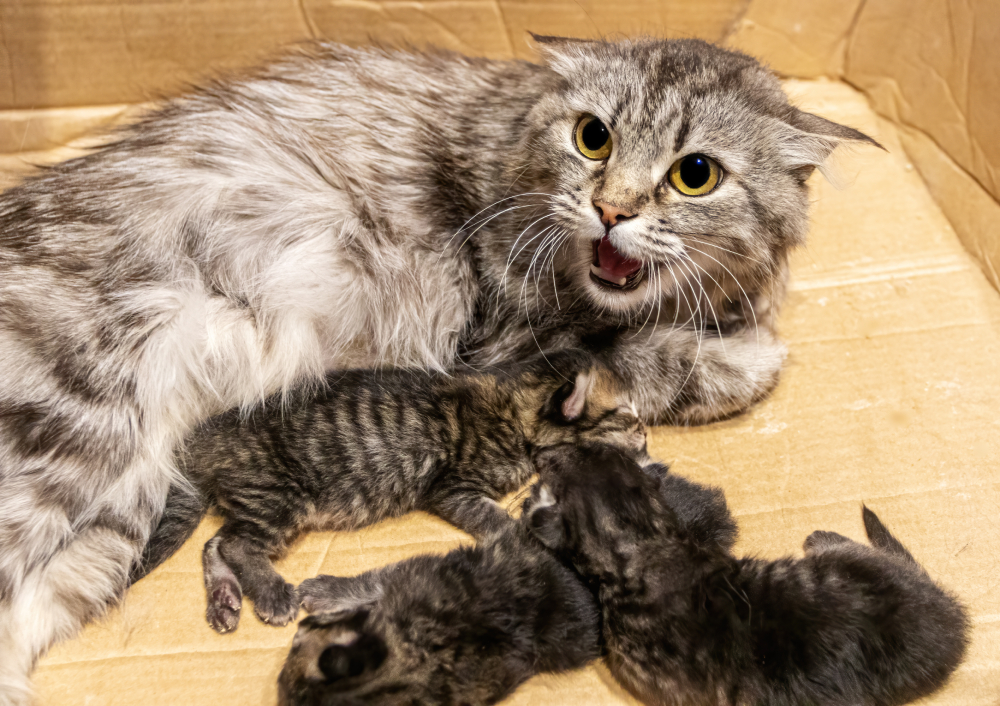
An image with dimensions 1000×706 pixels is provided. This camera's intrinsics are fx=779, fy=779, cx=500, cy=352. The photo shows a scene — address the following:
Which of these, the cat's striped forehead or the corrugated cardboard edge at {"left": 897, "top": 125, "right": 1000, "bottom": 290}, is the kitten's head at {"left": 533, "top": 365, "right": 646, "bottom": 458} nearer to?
the cat's striped forehead

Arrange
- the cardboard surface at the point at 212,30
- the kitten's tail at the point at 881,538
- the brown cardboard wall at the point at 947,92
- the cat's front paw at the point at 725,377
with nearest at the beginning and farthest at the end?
the kitten's tail at the point at 881,538
the cat's front paw at the point at 725,377
the brown cardboard wall at the point at 947,92
the cardboard surface at the point at 212,30

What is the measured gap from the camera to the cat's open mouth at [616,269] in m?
1.97

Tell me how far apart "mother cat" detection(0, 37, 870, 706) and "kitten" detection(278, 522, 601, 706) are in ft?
1.91

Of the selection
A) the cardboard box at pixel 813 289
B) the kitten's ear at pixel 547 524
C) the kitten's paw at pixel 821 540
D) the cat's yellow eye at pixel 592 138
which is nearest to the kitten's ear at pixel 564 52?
the cat's yellow eye at pixel 592 138

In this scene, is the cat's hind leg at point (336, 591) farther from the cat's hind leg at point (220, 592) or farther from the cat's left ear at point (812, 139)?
the cat's left ear at point (812, 139)

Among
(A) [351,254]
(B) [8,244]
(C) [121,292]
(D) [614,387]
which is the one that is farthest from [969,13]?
(B) [8,244]

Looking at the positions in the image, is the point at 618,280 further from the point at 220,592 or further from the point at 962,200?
the point at 962,200

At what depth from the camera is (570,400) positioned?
73.6 inches

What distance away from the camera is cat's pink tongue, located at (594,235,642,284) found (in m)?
1.97

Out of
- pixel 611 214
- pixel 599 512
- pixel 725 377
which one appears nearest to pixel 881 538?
pixel 725 377

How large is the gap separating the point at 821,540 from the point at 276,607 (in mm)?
1328

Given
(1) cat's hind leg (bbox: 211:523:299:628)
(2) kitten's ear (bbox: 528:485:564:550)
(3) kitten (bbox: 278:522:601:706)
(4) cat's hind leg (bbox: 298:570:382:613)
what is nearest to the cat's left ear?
(2) kitten's ear (bbox: 528:485:564:550)

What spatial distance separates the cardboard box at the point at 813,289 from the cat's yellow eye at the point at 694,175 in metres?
0.42

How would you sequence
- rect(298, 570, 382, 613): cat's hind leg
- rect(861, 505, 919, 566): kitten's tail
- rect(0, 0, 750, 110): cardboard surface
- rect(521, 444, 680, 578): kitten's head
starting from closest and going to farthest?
rect(521, 444, 680, 578): kitten's head < rect(298, 570, 382, 613): cat's hind leg < rect(861, 505, 919, 566): kitten's tail < rect(0, 0, 750, 110): cardboard surface
